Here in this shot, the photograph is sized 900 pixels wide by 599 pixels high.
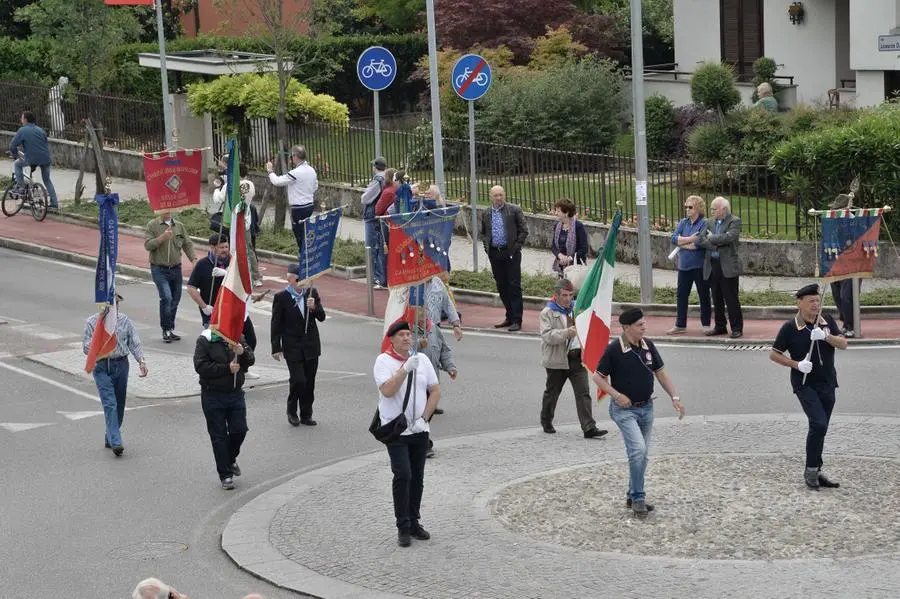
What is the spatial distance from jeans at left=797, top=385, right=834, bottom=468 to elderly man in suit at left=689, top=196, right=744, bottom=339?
6.55 meters

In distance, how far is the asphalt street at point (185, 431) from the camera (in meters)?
Answer: 11.3

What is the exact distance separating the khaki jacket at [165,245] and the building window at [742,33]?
1996cm

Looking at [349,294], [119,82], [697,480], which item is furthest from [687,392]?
[119,82]

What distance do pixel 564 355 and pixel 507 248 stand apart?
5.71 meters

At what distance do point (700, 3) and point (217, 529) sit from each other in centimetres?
2768

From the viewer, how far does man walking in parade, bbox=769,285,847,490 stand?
39.3 feet

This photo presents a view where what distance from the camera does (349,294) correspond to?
2269 cm

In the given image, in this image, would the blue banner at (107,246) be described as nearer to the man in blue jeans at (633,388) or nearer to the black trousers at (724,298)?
the man in blue jeans at (633,388)

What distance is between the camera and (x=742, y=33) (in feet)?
119

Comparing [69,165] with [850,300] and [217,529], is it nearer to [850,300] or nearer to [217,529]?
[850,300]

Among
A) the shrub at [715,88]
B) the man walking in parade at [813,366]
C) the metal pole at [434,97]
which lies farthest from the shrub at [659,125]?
the man walking in parade at [813,366]

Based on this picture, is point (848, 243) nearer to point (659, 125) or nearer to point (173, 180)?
point (173, 180)

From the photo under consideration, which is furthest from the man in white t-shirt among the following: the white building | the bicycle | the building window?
the building window

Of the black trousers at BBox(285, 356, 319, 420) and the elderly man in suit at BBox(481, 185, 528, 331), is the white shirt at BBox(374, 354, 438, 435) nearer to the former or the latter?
the black trousers at BBox(285, 356, 319, 420)
